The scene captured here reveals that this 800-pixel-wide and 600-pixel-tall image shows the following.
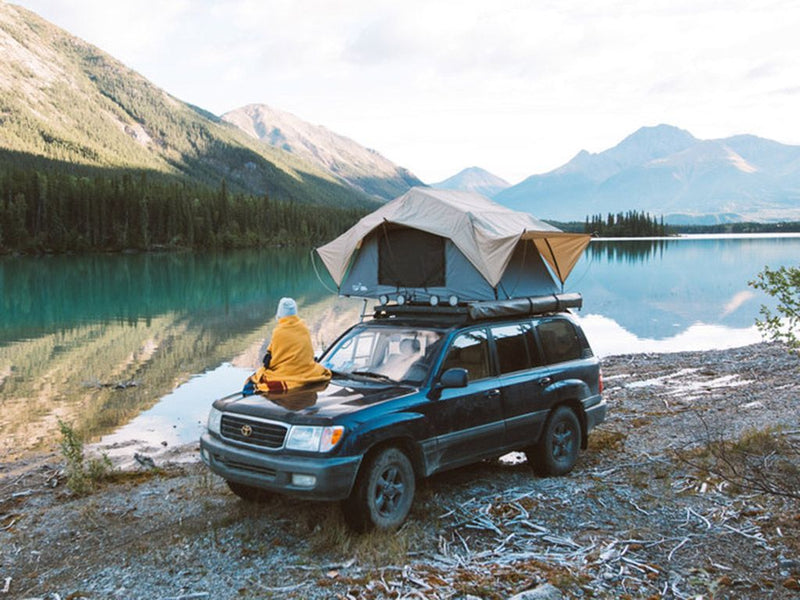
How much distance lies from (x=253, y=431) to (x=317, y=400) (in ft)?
2.28

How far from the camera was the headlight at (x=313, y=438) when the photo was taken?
20.5 feet

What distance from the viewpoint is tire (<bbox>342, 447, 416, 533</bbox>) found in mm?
6410

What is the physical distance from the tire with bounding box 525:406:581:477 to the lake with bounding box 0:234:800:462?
748cm

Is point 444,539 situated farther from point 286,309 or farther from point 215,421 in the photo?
point 286,309

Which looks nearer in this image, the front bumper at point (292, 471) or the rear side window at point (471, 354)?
the front bumper at point (292, 471)

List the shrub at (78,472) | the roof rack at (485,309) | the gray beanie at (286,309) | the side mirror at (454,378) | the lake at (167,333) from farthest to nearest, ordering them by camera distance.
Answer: the lake at (167,333), the shrub at (78,472), the roof rack at (485,309), the gray beanie at (286,309), the side mirror at (454,378)

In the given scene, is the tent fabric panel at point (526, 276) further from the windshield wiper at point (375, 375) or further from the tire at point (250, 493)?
the tire at point (250, 493)

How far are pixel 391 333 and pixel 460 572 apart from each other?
3161mm

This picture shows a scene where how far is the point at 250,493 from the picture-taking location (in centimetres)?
766

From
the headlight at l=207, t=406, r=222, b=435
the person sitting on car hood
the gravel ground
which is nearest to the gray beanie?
the person sitting on car hood

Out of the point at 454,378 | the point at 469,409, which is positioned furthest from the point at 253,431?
the point at 469,409

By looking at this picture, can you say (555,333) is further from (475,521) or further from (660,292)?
(660,292)

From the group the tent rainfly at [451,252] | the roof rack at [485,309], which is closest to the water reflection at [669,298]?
the tent rainfly at [451,252]

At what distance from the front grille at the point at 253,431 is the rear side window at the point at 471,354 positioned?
200 centimetres
